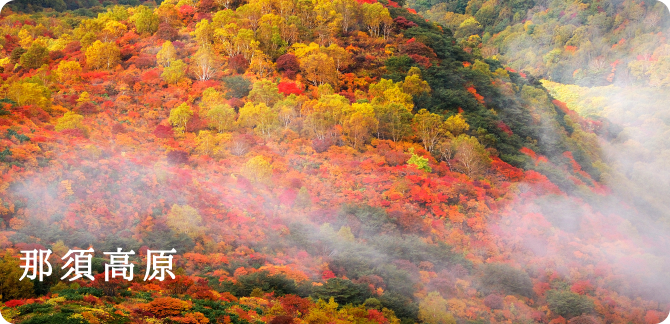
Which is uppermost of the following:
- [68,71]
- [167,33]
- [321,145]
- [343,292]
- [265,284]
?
[167,33]

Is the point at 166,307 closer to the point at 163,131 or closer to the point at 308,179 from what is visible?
the point at 308,179

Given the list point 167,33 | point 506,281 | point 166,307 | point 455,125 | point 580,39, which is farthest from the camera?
point 580,39

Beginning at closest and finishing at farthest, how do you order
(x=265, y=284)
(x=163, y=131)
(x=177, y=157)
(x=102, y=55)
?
1. (x=265, y=284)
2. (x=177, y=157)
3. (x=163, y=131)
4. (x=102, y=55)

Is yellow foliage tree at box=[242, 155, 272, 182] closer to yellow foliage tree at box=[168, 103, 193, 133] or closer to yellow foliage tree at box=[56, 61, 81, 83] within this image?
yellow foliage tree at box=[168, 103, 193, 133]

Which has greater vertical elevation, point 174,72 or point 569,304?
point 174,72

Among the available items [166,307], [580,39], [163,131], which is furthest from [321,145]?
[580,39]

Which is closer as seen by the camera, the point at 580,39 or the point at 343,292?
the point at 343,292

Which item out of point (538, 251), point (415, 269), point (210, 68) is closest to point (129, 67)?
point (210, 68)

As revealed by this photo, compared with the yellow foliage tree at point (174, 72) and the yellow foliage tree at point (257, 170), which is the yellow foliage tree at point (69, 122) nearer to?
the yellow foliage tree at point (174, 72)
